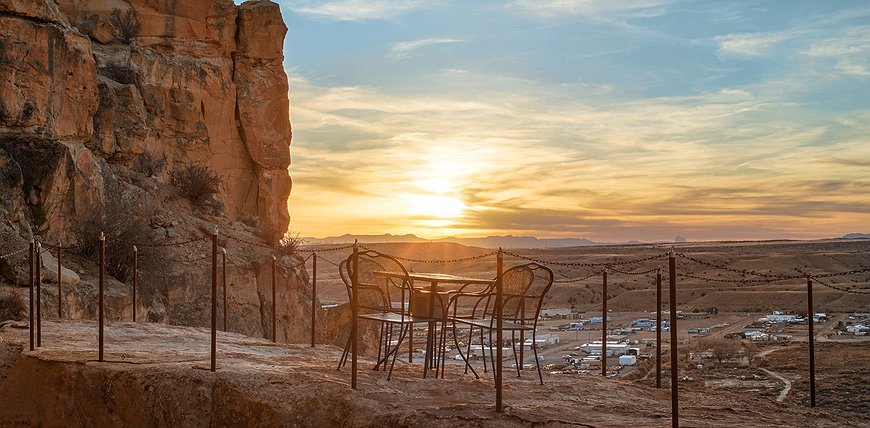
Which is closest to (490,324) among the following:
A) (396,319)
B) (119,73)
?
(396,319)

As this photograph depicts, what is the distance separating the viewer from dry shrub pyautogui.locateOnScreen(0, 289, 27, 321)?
43.4 feet

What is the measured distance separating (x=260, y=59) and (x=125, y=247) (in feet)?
42.1

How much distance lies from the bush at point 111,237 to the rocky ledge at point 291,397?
27.2 feet

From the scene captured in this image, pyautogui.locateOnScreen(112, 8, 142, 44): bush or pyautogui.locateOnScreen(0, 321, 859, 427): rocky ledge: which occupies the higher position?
pyautogui.locateOnScreen(112, 8, 142, 44): bush

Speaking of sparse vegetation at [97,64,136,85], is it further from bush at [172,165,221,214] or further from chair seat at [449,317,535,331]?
chair seat at [449,317,535,331]

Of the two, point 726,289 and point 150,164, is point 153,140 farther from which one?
point 726,289

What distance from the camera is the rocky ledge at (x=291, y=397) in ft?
20.6

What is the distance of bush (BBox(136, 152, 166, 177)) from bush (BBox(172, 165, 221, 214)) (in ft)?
2.14

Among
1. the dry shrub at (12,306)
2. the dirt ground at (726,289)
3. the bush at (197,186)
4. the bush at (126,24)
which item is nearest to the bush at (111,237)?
the dry shrub at (12,306)

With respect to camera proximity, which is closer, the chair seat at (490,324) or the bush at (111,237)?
the chair seat at (490,324)

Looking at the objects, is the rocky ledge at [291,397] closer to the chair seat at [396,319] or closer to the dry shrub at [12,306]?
the chair seat at [396,319]

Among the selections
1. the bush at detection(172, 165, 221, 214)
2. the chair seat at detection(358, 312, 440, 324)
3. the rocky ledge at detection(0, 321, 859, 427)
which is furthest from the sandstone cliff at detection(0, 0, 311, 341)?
the chair seat at detection(358, 312, 440, 324)

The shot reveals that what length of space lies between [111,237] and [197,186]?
277 inches

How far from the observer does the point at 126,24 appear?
86.8 feet
